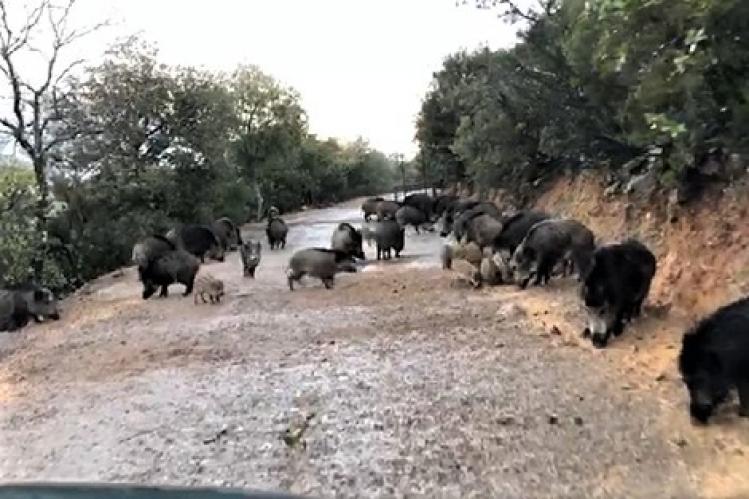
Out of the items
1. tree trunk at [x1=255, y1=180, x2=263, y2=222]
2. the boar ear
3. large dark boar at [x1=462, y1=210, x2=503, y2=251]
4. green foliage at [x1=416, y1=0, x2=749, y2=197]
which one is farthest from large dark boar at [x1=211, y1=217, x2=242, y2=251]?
the boar ear

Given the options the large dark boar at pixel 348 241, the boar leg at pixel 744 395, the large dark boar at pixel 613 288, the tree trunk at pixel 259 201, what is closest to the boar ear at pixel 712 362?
the boar leg at pixel 744 395

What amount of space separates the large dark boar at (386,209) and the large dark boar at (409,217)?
0.77 meters

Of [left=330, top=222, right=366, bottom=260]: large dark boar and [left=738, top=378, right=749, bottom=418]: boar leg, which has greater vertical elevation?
[left=330, top=222, right=366, bottom=260]: large dark boar

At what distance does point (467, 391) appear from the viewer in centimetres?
851

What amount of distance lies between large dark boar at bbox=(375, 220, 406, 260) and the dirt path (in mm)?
7121

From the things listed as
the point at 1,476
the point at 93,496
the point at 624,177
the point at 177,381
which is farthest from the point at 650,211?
the point at 93,496

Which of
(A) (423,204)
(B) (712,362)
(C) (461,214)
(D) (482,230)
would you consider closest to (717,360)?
(B) (712,362)

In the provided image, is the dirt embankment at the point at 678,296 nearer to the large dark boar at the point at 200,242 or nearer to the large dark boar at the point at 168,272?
the large dark boar at the point at 168,272

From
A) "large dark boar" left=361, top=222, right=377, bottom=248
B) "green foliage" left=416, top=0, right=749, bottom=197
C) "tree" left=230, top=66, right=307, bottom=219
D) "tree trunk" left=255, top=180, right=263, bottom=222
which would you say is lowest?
"large dark boar" left=361, top=222, right=377, bottom=248

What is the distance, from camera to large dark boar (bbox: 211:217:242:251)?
2660 centimetres

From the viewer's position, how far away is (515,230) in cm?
1706

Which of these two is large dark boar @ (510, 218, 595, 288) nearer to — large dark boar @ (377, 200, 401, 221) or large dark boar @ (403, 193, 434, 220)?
large dark boar @ (377, 200, 401, 221)

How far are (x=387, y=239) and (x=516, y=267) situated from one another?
665 cm

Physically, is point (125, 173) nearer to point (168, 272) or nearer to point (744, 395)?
point (168, 272)
